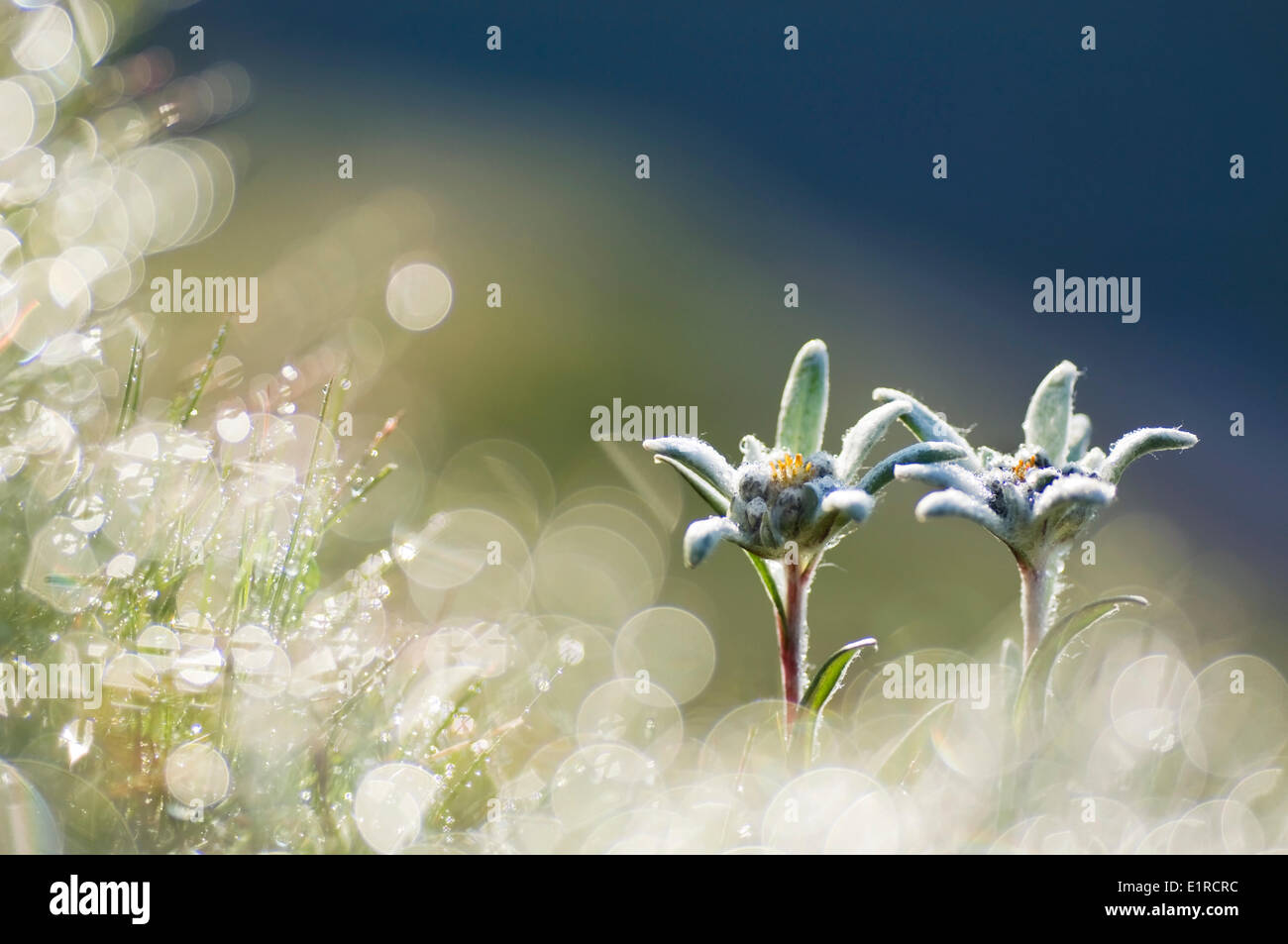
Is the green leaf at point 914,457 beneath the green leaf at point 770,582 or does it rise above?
above

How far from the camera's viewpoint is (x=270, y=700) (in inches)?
48.4

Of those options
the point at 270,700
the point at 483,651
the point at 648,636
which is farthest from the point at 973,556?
the point at 270,700

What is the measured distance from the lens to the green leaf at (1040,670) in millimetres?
1361

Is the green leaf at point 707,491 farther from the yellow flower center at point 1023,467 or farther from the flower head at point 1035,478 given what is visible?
the yellow flower center at point 1023,467

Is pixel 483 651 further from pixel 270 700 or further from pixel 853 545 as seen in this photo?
pixel 853 545

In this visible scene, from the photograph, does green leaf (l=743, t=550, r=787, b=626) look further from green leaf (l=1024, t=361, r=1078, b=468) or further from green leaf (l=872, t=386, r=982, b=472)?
green leaf (l=1024, t=361, r=1078, b=468)

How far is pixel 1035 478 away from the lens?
1500 mm

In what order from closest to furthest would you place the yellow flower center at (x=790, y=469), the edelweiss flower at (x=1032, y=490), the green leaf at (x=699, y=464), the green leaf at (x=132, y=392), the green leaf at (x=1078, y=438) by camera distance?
the green leaf at (x=132, y=392), the edelweiss flower at (x=1032, y=490), the yellow flower center at (x=790, y=469), the green leaf at (x=699, y=464), the green leaf at (x=1078, y=438)

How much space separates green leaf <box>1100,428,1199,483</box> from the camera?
150 cm

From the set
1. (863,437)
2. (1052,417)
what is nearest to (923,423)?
(863,437)

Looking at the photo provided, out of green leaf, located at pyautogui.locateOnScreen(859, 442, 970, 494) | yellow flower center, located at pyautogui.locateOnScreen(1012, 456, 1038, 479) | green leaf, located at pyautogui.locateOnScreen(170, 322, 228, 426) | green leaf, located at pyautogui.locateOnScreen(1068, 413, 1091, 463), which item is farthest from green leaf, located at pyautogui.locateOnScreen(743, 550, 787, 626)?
green leaf, located at pyautogui.locateOnScreen(170, 322, 228, 426)

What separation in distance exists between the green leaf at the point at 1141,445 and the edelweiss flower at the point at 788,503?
291mm

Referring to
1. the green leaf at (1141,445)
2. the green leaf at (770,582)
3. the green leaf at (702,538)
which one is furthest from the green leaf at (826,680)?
the green leaf at (1141,445)

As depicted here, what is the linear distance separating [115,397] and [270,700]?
0.77 meters
